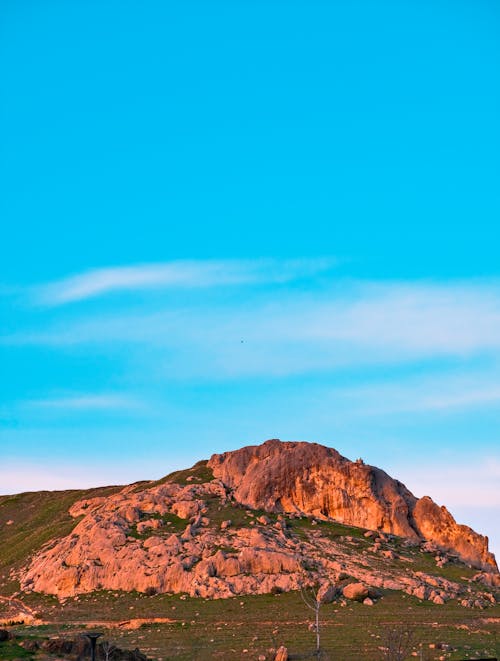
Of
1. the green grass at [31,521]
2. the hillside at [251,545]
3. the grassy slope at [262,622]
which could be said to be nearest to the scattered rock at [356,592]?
the hillside at [251,545]

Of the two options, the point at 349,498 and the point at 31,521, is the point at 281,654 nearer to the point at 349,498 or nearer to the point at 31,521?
the point at 349,498

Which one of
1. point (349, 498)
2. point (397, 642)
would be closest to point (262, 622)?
point (397, 642)

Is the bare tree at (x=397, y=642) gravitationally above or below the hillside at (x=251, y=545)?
below

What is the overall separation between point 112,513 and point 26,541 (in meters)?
18.4

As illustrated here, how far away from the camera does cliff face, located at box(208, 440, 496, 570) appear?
4321 inches

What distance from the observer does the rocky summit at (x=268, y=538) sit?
9481 cm

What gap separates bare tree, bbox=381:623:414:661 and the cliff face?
97.0 ft

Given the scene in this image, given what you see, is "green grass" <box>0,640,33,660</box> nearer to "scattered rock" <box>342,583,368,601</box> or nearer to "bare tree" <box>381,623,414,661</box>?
"bare tree" <box>381,623,414,661</box>

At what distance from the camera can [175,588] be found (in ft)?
309

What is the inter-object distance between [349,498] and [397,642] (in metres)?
40.4

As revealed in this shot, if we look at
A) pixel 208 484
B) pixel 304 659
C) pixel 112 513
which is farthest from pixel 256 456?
pixel 304 659

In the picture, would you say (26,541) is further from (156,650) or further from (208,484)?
(156,650)

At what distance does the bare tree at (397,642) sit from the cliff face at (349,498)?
29.6 meters

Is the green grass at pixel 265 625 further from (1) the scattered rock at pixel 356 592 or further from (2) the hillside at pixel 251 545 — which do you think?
(1) the scattered rock at pixel 356 592
